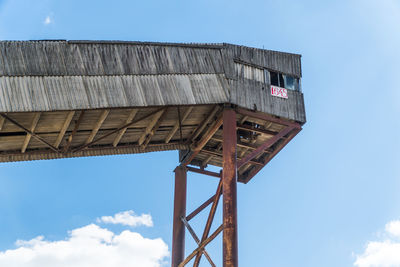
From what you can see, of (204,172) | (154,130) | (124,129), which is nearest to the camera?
(124,129)

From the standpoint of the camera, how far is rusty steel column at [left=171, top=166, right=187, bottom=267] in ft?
95.9

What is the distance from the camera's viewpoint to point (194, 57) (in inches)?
1004

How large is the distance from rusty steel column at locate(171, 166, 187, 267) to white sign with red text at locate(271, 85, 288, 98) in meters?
5.97

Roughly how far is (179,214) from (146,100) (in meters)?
8.08

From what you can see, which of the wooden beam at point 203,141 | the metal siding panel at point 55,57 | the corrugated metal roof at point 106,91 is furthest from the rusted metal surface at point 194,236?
the metal siding panel at point 55,57

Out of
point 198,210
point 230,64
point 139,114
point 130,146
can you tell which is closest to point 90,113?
point 139,114

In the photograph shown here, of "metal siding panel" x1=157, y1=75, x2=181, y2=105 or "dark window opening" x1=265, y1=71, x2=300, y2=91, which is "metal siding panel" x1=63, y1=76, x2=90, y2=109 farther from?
"dark window opening" x1=265, y1=71, x2=300, y2=91

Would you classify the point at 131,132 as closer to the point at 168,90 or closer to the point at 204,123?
the point at 204,123

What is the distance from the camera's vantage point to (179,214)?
30000mm

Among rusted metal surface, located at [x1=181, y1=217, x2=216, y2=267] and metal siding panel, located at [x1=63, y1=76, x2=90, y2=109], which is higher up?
metal siding panel, located at [x1=63, y1=76, x2=90, y2=109]

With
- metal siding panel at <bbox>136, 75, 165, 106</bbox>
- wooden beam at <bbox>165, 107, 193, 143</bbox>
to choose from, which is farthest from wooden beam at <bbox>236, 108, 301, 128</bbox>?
metal siding panel at <bbox>136, 75, 165, 106</bbox>

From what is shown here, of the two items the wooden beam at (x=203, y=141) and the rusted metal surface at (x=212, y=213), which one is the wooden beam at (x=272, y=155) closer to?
the wooden beam at (x=203, y=141)

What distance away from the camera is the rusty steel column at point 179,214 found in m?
29.2

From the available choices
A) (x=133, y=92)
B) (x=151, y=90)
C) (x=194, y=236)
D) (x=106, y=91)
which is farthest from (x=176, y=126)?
(x=194, y=236)
